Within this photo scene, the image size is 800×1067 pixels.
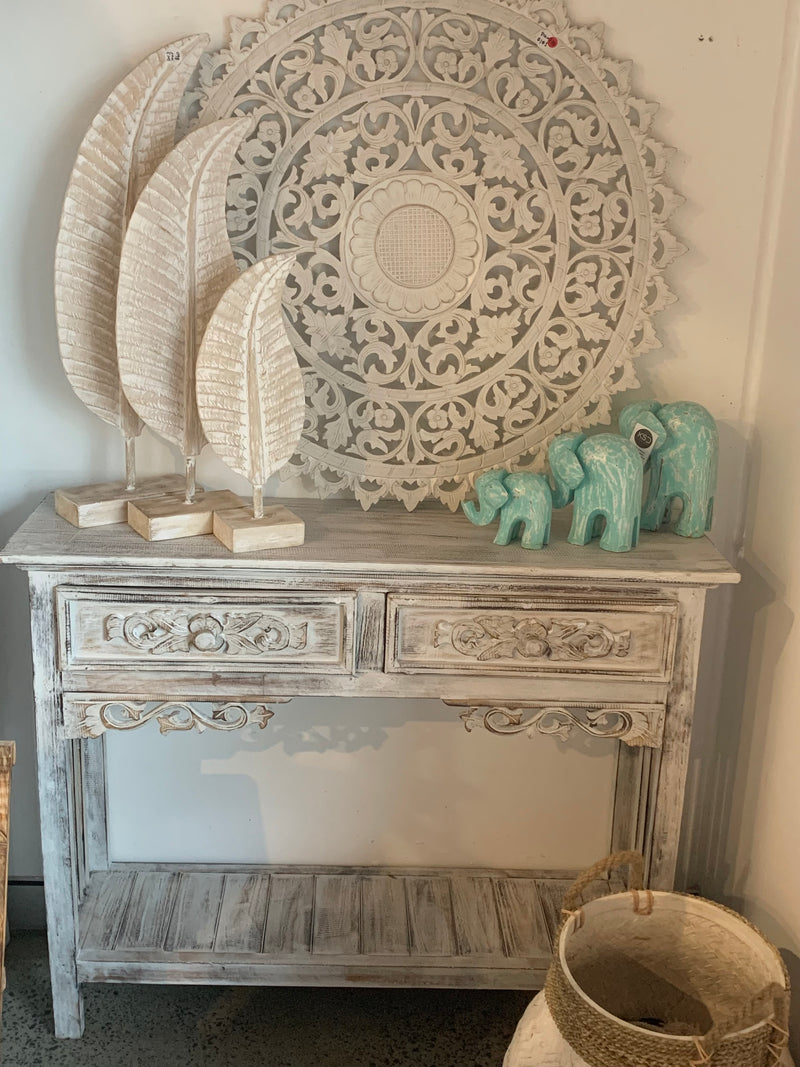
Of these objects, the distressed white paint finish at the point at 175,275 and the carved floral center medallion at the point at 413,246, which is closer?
the distressed white paint finish at the point at 175,275

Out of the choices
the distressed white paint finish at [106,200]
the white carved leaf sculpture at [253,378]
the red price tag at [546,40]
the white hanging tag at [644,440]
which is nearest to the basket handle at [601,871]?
the white hanging tag at [644,440]

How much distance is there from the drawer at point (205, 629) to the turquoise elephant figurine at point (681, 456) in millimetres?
593

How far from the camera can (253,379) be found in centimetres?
176

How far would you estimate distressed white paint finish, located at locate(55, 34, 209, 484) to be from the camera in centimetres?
177

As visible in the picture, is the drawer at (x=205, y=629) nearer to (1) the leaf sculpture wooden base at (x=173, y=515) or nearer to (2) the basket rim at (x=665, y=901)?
(1) the leaf sculpture wooden base at (x=173, y=515)

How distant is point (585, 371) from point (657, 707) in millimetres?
616

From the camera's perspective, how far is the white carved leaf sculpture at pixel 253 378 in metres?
1.71

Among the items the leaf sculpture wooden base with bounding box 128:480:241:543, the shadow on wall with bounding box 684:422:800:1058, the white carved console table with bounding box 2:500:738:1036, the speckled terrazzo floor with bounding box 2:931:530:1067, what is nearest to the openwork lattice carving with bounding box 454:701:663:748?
the white carved console table with bounding box 2:500:738:1036

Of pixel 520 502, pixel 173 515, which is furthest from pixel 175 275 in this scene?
pixel 520 502

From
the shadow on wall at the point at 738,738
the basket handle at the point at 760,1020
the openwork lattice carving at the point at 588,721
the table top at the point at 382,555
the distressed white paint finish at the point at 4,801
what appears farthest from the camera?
the shadow on wall at the point at 738,738

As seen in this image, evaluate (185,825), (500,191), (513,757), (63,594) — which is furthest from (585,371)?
(185,825)

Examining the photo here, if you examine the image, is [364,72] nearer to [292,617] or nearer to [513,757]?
[292,617]

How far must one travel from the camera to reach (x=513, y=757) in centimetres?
226

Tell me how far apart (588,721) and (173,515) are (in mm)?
782
